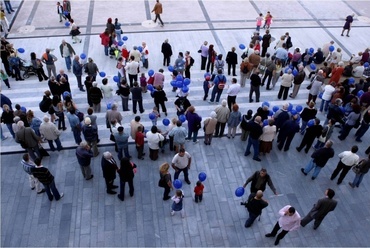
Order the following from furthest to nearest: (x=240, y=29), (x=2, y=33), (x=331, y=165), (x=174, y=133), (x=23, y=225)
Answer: (x=240, y=29)
(x=2, y=33)
(x=331, y=165)
(x=174, y=133)
(x=23, y=225)

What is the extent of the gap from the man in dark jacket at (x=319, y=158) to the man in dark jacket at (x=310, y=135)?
3.03 ft

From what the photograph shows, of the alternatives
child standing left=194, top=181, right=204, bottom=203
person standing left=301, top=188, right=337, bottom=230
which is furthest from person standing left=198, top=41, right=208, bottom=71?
person standing left=301, top=188, right=337, bottom=230

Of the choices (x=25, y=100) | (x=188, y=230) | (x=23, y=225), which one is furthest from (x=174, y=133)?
(x=25, y=100)

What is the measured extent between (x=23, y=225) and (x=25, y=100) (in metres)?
5.93

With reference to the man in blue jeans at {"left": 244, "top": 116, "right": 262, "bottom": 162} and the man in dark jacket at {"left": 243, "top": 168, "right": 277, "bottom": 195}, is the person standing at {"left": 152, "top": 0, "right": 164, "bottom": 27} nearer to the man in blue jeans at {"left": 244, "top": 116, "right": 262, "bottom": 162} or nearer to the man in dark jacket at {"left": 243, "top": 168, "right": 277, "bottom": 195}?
the man in blue jeans at {"left": 244, "top": 116, "right": 262, "bottom": 162}

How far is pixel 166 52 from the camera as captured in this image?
579 inches

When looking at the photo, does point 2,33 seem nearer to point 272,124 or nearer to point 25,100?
point 25,100

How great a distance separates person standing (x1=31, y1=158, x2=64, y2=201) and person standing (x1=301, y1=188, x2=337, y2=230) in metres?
6.40

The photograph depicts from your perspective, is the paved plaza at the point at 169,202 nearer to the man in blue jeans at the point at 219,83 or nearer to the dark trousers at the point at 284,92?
the dark trousers at the point at 284,92

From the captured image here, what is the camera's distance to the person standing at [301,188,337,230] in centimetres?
778

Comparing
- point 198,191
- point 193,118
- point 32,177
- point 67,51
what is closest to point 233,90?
point 193,118

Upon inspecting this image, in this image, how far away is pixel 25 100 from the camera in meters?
12.9

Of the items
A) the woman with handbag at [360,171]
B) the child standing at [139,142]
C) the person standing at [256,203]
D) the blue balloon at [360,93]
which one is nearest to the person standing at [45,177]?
the child standing at [139,142]

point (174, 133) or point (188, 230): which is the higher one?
point (174, 133)
